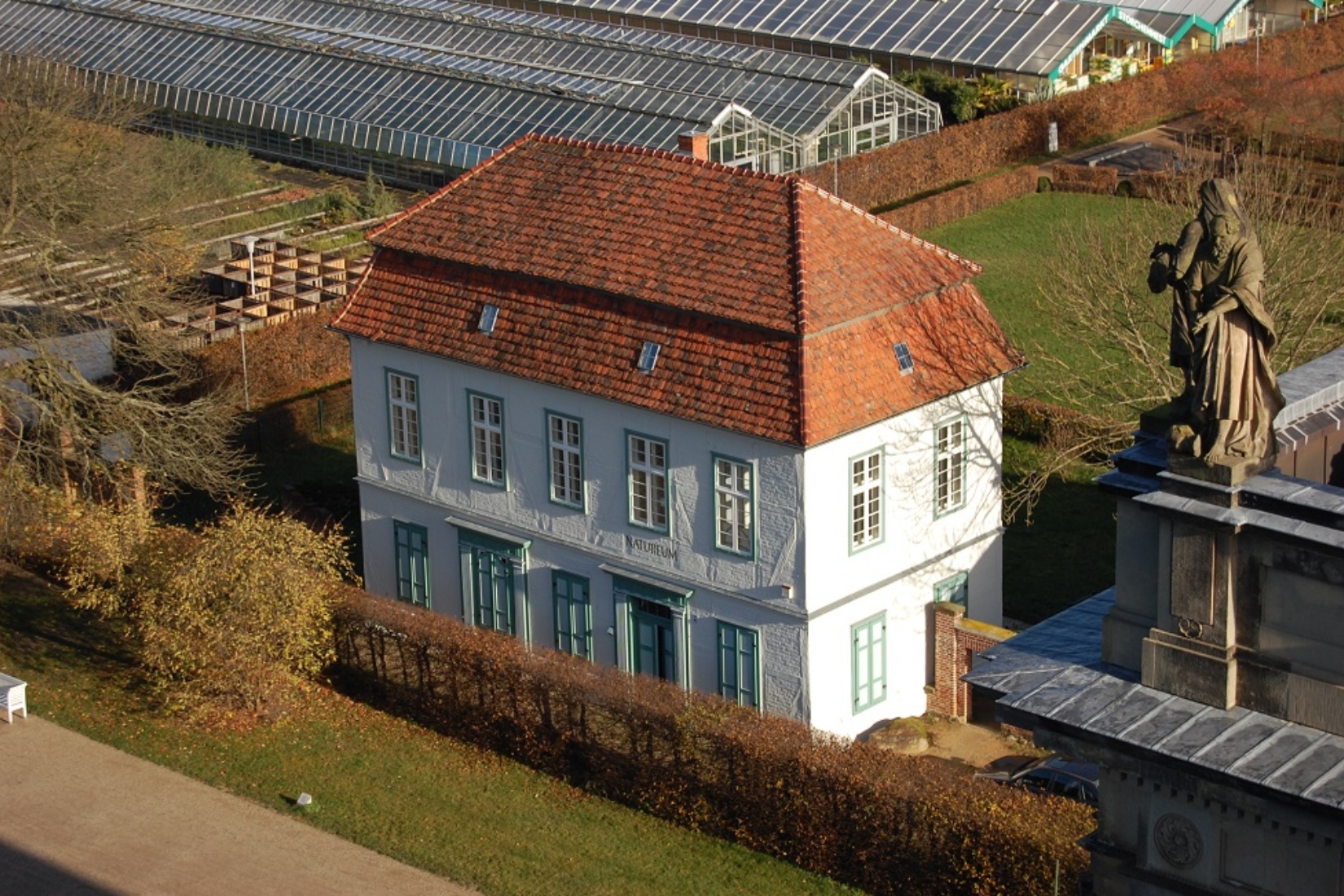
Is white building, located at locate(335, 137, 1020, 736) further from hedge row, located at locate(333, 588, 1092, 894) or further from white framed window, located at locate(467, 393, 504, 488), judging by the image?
hedge row, located at locate(333, 588, 1092, 894)

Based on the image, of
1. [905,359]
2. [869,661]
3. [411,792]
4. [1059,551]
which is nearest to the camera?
[411,792]

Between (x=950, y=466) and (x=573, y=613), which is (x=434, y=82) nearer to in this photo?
(x=573, y=613)

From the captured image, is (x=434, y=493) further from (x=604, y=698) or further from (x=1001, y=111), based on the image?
(x=1001, y=111)

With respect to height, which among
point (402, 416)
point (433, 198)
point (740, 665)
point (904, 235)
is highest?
point (433, 198)

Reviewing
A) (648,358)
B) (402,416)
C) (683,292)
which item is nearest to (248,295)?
(402,416)

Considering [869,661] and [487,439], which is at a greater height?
[487,439]

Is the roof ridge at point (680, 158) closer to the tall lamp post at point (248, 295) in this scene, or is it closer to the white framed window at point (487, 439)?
the white framed window at point (487, 439)

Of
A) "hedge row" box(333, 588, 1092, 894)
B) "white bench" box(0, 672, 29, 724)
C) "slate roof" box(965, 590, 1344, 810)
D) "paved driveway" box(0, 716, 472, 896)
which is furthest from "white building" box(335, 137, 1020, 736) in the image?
"slate roof" box(965, 590, 1344, 810)

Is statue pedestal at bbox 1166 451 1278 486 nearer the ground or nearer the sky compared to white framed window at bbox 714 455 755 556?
nearer the sky
